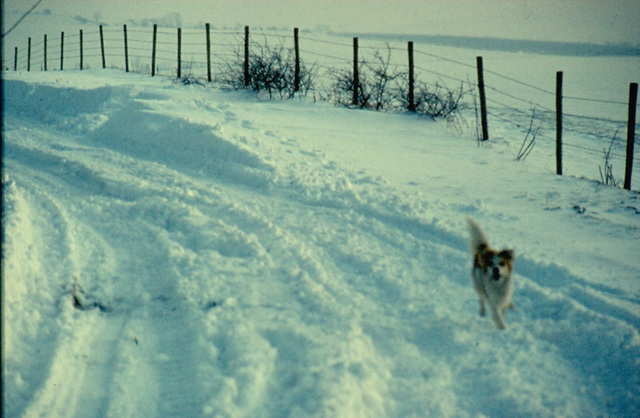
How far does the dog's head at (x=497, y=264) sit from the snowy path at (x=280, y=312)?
1.47m

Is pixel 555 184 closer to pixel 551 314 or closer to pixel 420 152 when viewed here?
pixel 420 152

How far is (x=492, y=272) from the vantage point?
5.23 ft

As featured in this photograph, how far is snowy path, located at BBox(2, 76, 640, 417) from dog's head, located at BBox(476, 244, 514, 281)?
1468 mm

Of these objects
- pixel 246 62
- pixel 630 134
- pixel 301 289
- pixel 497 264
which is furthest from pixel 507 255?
pixel 246 62

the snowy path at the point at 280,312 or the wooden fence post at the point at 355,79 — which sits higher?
the wooden fence post at the point at 355,79

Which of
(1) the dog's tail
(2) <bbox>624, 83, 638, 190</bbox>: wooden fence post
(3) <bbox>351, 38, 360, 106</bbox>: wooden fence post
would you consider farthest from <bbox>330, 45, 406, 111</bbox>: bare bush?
(1) the dog's tail

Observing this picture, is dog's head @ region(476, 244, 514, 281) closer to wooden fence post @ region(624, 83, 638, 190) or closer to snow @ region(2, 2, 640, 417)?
snow @ region(2, 2, 640, 417)

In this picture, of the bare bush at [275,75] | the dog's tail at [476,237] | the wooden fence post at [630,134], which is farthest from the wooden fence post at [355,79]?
the dog's tail at [476,237]

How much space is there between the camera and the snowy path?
2832mm

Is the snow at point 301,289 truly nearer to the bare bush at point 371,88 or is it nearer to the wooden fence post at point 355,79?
the bare bush at point 371,88

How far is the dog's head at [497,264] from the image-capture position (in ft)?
5.20

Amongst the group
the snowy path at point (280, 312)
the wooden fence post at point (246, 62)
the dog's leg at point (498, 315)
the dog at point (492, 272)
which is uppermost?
the wooden fence post at point (246, 62)

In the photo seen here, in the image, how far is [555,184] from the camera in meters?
6.66

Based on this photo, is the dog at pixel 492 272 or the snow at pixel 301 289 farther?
the snow at pixel 301 289
